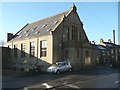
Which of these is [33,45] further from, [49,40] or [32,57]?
[49,40]

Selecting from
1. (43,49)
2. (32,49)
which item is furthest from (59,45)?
(32,49)

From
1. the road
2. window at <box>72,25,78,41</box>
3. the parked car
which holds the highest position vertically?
window at <box>72,25,78,41</box>

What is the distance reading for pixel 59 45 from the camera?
37031 mm

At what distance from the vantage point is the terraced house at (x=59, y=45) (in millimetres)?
36469

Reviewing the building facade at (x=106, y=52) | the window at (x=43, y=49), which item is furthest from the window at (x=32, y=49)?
the building facade at (x=106, y=52)

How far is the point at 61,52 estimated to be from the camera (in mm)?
37125

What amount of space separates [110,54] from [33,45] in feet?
136

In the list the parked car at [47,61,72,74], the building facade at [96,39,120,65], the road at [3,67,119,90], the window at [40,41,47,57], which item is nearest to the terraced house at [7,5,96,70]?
the window at [40,41,47,57]

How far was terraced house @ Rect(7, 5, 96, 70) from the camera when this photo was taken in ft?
120

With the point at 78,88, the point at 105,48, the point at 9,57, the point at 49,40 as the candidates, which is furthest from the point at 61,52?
the point at 105,48

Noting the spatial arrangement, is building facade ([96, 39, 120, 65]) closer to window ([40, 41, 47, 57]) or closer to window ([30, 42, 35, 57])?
window ([30, 42, 35, 57])

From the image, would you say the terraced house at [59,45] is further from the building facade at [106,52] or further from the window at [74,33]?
the building facade at [106,52]

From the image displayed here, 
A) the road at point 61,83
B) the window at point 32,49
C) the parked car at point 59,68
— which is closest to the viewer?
the road at point 61,83

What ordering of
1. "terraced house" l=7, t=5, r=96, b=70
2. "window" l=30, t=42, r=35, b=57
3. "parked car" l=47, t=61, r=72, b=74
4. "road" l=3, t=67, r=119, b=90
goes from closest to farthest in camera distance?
"road" l=3, t=67, r=119, b=90 → "parked car" l=47, t=61, r=72, b=74 → "terraced house" l=7, t=5, r=96, b=70 → "window" l=30, t=42, r=35, b=57
